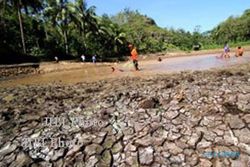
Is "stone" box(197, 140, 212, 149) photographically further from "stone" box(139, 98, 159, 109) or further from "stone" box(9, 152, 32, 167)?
"stone" box(9, 152, 32, 167)

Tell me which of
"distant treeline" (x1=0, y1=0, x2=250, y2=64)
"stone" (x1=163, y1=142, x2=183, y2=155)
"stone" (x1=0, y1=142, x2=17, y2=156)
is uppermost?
"distant treeline" (x1=0, y1=0, x2=250, y2=64)

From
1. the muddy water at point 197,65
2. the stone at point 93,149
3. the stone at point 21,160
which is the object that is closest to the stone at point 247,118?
the stone at point 93,149

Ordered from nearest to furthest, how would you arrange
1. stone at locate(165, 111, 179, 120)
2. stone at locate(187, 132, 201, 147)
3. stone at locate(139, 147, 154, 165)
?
1. stone at locate(139, 147, 154, 165)
2. stone at locate(187, 132, 201, 147)
3. stone at locate(165, 111, 179, 120)

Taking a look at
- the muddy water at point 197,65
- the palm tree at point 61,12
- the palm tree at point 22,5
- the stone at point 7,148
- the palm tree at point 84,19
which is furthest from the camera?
the palm tree at point 84,19

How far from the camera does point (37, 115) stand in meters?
8.52

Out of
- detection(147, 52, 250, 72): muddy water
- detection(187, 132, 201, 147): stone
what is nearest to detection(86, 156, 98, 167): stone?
detection(187, 132, 201, 147): stone

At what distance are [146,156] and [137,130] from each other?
38.0 inches

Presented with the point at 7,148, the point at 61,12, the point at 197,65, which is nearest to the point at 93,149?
the point at 7,148

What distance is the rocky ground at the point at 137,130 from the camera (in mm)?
6363

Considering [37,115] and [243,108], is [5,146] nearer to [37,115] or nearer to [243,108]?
[37,115]

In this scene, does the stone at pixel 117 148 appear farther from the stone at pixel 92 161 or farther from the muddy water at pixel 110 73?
the muddy water at pixel 110 73

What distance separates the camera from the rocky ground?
251 inches

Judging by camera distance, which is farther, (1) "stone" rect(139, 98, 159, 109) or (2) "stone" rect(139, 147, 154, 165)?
(1) "stone" rect(139, 98, 159, 109)

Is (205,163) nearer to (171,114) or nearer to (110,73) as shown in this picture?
(171,114)
